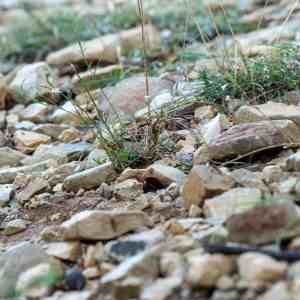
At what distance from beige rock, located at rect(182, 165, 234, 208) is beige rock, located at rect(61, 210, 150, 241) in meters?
0.15

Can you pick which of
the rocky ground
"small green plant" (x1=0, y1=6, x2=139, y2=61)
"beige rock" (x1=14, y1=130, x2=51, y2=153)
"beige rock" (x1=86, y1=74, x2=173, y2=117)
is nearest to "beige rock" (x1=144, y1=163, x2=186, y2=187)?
the rocky ground

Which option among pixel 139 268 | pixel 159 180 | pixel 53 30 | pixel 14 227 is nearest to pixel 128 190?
pixel 159 180

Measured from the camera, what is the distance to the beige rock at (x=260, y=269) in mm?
1456

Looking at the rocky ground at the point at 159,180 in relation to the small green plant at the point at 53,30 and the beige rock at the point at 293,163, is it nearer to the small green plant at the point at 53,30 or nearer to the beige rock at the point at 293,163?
the beige rock at the point at 293,163

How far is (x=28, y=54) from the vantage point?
4176mm

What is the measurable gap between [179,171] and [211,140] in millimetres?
125

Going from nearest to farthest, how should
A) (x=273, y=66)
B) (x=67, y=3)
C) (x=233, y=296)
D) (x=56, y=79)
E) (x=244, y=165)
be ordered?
(x=233, y=296) → (x=244, y=165) → (x=273, y=66) → (x=56, y=79) → (x=67, y=3)

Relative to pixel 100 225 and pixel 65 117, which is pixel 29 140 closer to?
pixel 65 117

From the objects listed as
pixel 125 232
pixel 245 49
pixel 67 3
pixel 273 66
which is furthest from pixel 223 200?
pixel 67 3

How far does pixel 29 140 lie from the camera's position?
293 centimetres

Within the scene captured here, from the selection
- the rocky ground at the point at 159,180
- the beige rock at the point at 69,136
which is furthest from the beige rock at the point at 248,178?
the beige rock at the point at 69,136

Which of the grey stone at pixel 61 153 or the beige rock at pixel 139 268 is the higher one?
the beige rock at pixel 139 268

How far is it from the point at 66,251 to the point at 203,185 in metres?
0.33

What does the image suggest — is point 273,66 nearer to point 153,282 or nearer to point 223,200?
point 223,200
